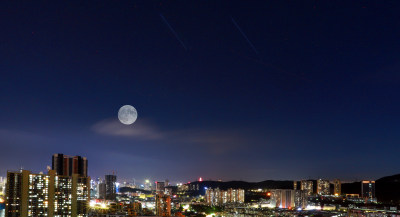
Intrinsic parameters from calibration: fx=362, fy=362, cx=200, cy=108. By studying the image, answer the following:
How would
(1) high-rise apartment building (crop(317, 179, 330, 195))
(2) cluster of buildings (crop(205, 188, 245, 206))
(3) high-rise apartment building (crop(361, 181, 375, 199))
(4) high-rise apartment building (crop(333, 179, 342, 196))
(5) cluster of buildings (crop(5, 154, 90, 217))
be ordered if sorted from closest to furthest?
1. (5) cluster of buildings (crop(5, 154, 90, 217))
2. (2) cluster of buildings (crop(205, 188, 245, 206))
3. (3) high-rise apartment building (crop(361, 181, 375, 199))
4. (4) high-rise apartment building (crop(333, 179, 342, 196))
5. (1) high-rise apartment building (crop(317, 179, 330, 195))

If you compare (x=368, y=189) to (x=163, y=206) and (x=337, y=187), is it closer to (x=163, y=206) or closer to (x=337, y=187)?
(x=337, y=187)

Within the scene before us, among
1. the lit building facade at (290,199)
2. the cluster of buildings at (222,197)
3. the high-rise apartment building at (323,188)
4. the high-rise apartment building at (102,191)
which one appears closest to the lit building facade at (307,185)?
the high-rise apartment building at (323,188)

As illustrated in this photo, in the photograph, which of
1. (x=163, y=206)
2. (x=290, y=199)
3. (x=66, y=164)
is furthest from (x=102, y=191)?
(x=66, y=164)

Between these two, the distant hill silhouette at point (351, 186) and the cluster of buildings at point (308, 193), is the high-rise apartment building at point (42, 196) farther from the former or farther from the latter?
the distant hill silhouette at point (351, 186)

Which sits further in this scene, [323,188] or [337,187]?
[323,188]

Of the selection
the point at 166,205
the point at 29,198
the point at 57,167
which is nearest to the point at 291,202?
the point at 166,205

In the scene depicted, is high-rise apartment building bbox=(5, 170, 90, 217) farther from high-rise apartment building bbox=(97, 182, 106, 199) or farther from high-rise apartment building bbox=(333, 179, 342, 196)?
high-rise apartment building bbox=(333, 179, 342, 196)

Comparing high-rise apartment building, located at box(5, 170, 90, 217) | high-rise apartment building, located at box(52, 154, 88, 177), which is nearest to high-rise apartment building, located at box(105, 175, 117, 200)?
high-rise apartment building, located at box(52, 154, 88, 177)
